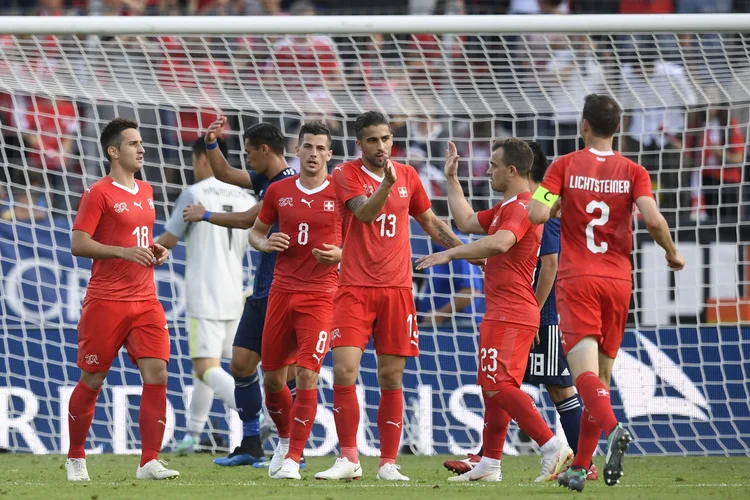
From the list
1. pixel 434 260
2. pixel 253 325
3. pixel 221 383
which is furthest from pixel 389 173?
pixel 221 383

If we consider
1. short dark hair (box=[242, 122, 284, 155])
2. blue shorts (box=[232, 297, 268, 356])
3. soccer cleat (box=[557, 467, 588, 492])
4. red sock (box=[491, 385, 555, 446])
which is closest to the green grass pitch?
soccer cleat (box=[557, 467, 588, 492])

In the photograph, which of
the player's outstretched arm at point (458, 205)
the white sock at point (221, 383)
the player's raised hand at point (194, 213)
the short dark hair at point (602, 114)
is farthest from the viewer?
the white sock at point (221, 383)

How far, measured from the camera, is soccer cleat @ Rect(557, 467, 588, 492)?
5.60 m

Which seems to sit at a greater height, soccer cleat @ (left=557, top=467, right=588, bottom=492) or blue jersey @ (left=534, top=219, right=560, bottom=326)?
blue jersey @ (left=534, top=219, right=560, bottom=326)

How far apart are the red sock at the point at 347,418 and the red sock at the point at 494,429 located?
76 centimetres

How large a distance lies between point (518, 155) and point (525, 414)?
1.48 meters

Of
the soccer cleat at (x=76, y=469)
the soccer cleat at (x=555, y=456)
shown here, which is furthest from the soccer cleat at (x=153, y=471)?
the soccer cleat at (x=555, y=456)

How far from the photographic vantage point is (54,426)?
9.29 meters

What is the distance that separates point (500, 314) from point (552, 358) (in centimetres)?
78

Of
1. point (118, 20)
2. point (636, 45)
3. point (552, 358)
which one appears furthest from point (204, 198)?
point (636, 45)

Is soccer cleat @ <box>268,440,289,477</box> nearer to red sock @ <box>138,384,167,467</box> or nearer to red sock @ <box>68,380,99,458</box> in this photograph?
red sock @ <box>138,384,167,467</box>

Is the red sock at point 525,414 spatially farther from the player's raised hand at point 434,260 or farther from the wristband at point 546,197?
the wristband at point 546,197

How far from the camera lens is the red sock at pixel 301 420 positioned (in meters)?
6.64

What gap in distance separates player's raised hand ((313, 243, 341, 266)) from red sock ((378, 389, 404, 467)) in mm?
839
